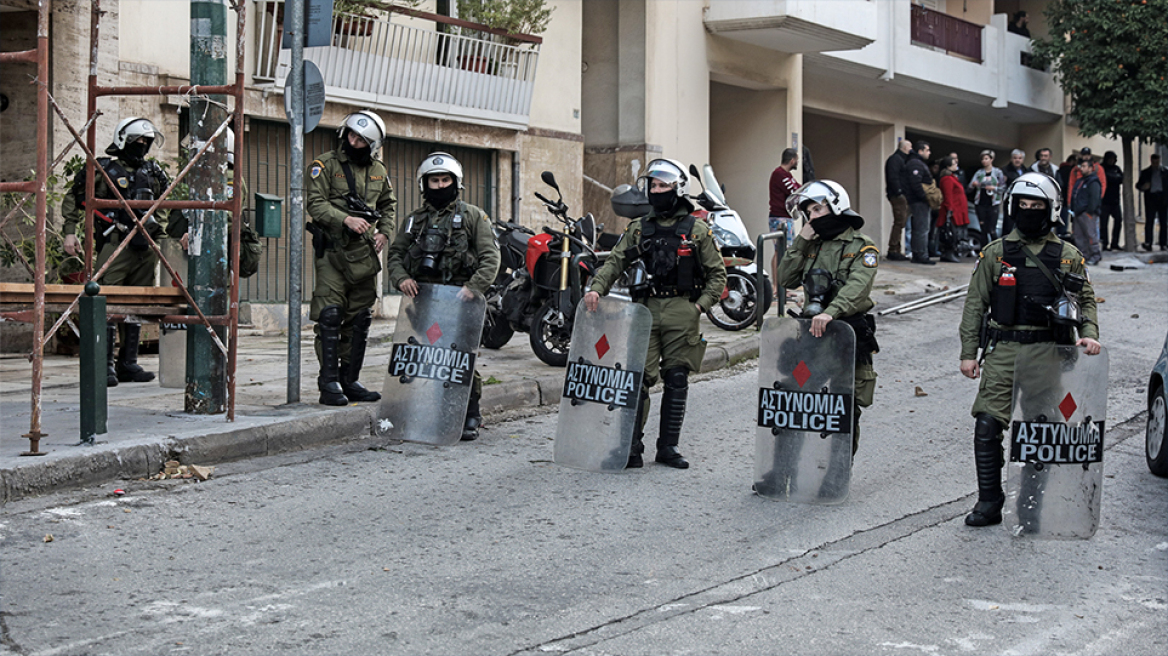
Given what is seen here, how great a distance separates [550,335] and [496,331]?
0.93 m

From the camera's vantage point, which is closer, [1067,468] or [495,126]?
[1067,468]

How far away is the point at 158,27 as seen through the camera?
12164mm

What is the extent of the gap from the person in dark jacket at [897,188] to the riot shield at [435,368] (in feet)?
41.8

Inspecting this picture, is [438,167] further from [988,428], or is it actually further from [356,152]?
[988,428]

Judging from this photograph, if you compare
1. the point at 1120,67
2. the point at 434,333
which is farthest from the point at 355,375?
the point at 1120,67

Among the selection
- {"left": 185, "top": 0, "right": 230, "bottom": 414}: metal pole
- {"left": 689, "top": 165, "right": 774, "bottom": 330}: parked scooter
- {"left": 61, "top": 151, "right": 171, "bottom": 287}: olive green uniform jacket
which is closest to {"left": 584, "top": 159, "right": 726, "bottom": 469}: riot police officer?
{"left": 185, "top": 0, "right": 230, "bottom": 414}: metal pole

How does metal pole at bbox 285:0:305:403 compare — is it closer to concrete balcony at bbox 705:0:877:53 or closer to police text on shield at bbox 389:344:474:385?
police text on shield at bbox 389:344:474:385

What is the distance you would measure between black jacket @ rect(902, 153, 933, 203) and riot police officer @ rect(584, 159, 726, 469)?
12.6 meters

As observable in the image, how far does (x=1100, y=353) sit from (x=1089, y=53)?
19754 mm

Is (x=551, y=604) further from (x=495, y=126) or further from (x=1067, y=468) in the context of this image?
(x=495, y=126)

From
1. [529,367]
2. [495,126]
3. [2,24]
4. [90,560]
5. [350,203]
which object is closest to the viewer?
[90,560]

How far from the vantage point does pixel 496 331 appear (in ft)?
37.0

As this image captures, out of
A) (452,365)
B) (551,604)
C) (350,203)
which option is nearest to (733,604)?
(551,604)

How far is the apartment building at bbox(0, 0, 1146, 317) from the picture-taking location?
1219 centimetres
